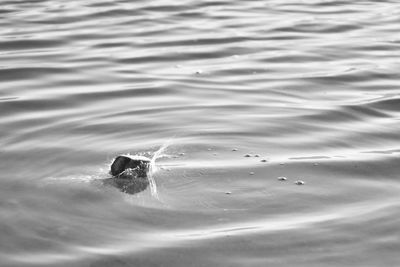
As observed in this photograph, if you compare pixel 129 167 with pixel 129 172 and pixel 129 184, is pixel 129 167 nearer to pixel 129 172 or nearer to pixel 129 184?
pixel 129 172

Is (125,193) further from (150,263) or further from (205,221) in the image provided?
(150,263)

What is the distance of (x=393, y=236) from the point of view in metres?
4.29

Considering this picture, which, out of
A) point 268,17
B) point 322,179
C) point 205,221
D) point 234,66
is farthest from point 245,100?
point 268,17

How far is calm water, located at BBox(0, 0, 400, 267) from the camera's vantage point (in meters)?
4.20

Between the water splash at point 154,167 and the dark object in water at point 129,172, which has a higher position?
the dark object in water at point 129,172

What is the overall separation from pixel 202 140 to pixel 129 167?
0.89 metres

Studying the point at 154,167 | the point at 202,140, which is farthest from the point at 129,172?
the point at 202,140

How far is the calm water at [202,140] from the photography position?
420 centimetres

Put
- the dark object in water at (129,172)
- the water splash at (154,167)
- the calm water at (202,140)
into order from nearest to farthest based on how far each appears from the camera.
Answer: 1. the calm water at (202,140)
2. the water splash at (154,167)
3. the dark object in water at (129,172)

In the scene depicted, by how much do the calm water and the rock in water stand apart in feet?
0.31

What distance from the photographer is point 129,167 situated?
200 inches

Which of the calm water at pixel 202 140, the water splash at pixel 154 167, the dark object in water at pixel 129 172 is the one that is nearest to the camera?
the calm water at pixel 202 140

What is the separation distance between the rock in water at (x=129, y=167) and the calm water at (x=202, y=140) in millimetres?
93

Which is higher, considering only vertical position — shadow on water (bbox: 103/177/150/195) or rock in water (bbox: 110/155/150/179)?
rock in water (bbox: 110/155/150/179)
